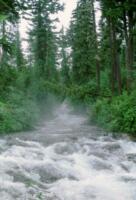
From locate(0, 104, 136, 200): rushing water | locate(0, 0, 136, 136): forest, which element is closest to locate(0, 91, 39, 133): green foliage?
locate(0, 0, 136, 136): forest

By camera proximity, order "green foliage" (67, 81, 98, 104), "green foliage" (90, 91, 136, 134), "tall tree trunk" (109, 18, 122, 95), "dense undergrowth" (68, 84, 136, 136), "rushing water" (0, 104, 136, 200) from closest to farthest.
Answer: "rushing water" (0, 104, 136, 200) → "green foliage" (90, 91, 136, 134) → "dense undergrowth" (68, 84, 136, 136) → "tall tree trunk" (109, 18, 122, 95) → "green foliage" (67, 81, 98, 104)

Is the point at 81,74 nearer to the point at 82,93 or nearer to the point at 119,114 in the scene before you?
the point at 82,93

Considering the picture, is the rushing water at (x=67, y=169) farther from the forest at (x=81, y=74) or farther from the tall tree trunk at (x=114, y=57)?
the tall tree trunk at (x=114, y=57)

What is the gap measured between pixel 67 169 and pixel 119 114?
7756mm

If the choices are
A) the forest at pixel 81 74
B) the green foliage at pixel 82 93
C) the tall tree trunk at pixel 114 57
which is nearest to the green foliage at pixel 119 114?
the forest at pixel 81 74

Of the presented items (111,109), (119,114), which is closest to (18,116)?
(111,109)

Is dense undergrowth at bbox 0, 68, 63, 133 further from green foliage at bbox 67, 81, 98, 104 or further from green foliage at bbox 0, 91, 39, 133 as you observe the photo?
green foliage at bbox 67, 81, 98, 104

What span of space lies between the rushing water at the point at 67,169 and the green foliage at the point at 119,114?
1750mm

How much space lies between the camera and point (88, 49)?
1463 inches

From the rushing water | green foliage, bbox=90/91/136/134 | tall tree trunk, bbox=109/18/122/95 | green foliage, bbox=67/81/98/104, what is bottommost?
the rushing water

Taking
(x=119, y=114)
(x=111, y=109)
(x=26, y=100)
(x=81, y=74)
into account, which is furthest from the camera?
(x=81, y=74)

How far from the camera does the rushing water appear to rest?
8523 millimetres

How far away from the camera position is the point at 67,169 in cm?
1059

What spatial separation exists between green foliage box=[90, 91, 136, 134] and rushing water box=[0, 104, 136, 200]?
5.74 feet
